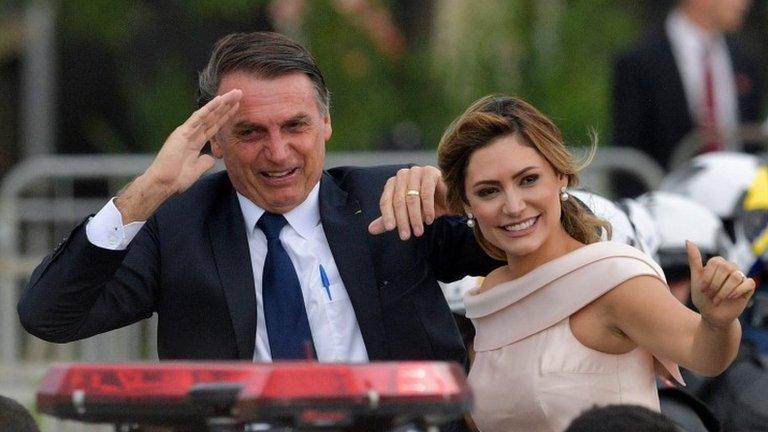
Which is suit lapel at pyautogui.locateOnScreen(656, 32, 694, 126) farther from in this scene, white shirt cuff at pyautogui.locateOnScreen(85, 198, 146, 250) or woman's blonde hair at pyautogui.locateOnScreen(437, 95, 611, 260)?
white shirt cuff at pyautogui.locateOnScreen(85, 198, 146, 250)

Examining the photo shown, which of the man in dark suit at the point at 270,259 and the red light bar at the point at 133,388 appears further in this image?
the man in dark suit at the point at 270,259

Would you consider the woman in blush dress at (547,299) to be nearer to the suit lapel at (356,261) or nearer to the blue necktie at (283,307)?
the suit lapel at (356,261)

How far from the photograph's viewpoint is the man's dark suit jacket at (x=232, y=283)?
15.9 feet

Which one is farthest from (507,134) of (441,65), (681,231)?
(441,65)

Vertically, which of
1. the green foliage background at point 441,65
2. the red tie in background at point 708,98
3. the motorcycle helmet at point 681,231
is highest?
the motorcycle helmet at point 681,231

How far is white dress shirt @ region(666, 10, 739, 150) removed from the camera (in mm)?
10391

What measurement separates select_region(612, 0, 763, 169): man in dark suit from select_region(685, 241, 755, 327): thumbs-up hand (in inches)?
245

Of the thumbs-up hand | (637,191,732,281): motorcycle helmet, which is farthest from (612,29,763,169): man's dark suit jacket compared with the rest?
the thumbs-up hand

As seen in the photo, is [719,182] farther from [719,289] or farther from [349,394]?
[349,394]

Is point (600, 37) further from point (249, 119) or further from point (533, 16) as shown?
point (249, 119)

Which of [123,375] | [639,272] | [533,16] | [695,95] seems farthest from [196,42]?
[123,375]

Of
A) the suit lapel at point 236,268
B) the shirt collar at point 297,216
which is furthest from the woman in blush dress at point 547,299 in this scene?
the suit lapel at point 236,268

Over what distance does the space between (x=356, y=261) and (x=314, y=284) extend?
0.13 m

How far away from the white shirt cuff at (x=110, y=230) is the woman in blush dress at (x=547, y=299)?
856 millimetres
